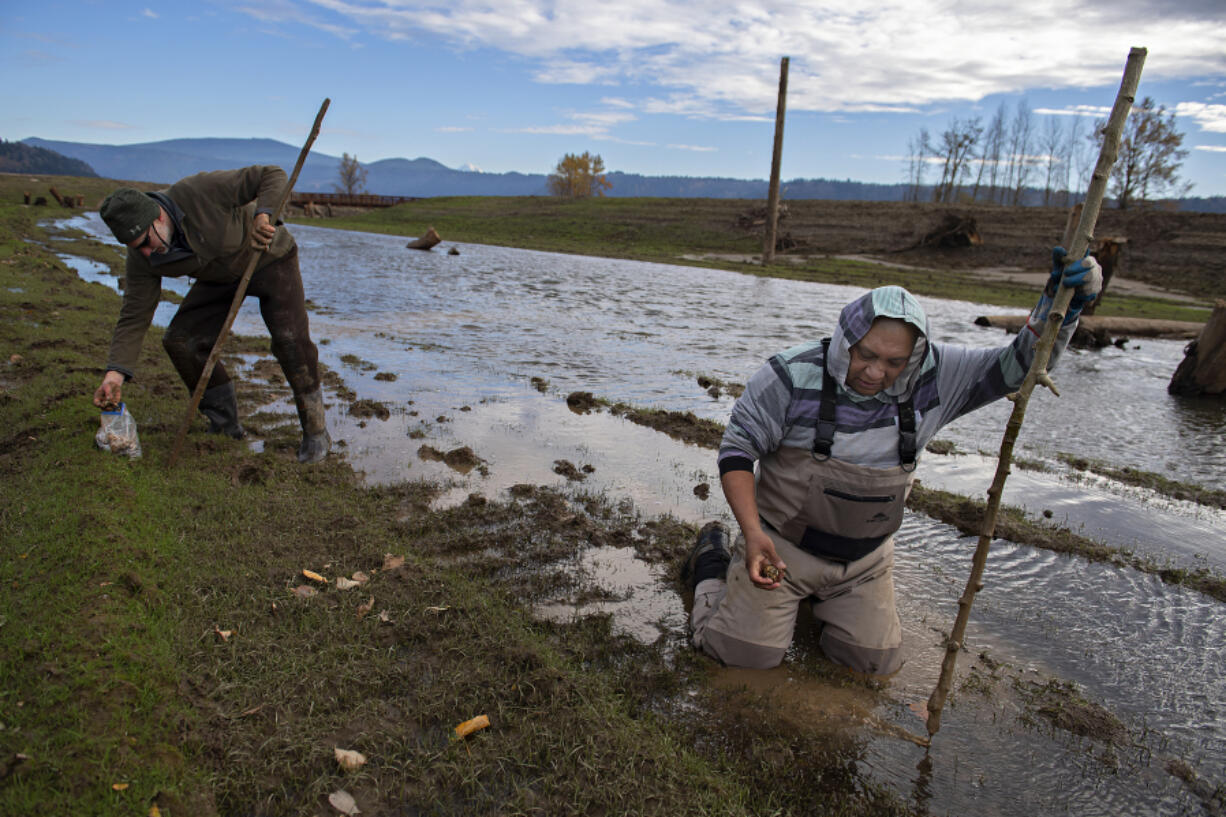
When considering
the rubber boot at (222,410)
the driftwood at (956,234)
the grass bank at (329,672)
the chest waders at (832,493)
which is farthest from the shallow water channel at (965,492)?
the driftwood at (956,234)

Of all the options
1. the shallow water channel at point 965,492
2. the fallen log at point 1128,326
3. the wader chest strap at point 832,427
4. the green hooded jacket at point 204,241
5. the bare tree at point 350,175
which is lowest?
the shallow water channel at point 965,492

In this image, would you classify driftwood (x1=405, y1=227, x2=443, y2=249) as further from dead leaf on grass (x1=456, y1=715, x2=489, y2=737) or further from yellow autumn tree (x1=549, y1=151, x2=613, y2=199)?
yellow autumn tree (x1=549, y1=151, x2=613, y2=199)

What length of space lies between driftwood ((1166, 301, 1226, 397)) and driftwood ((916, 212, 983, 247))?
23.5 metres

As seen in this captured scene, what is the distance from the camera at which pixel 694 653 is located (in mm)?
3557

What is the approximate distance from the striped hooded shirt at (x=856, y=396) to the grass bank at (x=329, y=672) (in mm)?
1138

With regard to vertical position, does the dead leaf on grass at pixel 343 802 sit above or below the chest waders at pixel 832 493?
below

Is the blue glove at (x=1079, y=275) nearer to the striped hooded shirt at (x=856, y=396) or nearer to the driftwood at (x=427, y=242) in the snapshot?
the striped hooded shirt at (x=856, y=396)

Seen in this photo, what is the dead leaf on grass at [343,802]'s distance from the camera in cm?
244

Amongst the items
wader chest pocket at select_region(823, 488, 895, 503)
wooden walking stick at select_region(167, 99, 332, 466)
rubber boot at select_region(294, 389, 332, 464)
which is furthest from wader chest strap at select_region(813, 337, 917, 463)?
rubber boot at select_region(294, 389, 332, 464)

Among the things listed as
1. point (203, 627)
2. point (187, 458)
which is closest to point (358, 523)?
point (203, 627)

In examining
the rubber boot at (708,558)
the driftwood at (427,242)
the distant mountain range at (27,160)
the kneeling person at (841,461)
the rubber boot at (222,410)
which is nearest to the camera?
the kneeling person at (841,461)

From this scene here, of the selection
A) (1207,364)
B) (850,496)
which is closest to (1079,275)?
(850,496)

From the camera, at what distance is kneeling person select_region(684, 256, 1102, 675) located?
3.31 meters

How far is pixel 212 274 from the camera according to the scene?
5.33 meters
